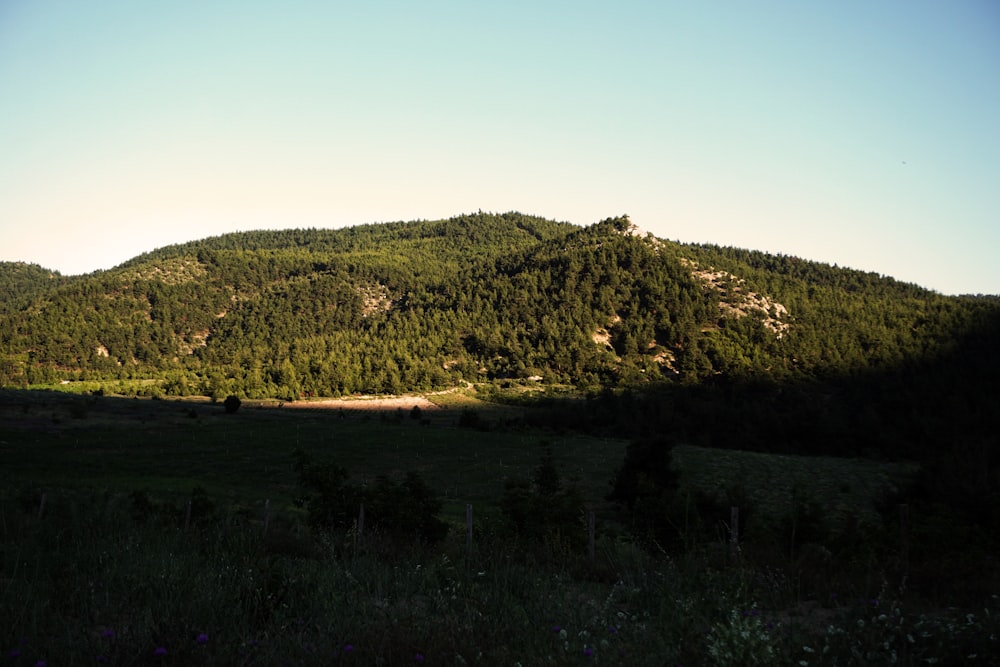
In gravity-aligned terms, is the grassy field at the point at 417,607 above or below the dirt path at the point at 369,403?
above

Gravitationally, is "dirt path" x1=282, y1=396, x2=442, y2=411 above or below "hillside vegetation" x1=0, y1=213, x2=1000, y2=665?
below

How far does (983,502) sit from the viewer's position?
98.7ft

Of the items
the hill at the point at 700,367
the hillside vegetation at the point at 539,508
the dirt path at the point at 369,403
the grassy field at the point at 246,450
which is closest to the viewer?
the hillside vegetation at the point at 539,508

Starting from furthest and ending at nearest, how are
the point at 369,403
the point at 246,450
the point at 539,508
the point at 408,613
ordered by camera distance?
the point at 369,403
the point at 246,450
the point at 539,508
the point at 408,613

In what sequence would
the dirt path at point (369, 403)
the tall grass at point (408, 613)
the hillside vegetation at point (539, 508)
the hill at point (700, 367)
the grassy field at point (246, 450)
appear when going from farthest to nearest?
1. the dirt path at point (369, 403)
2. the hill at point (700, 367)
3. the grassy field at point (246, 450)
4. the hillside vegetation at point (539, 508)
5. the tall grass at point (408, 613)

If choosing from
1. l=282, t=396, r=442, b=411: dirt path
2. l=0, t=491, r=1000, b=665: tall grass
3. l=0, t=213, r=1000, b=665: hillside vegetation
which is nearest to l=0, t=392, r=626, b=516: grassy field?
l=0, t=213, r=1000, b=665: hillside vegetation

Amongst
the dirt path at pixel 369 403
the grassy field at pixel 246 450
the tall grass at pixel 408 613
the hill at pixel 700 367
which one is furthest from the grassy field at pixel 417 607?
the dirt path at pixel 369 403

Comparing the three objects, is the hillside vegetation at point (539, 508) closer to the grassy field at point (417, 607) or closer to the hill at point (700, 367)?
the grassy field at point (417, 607)

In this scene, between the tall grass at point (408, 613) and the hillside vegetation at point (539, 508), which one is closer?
the tall grass at point (408, 613)

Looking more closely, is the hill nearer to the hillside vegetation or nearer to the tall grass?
the hillside vegetation

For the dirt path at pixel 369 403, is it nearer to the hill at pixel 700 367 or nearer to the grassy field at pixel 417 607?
the hill at pixel 700 367

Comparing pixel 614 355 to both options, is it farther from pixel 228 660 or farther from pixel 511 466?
pixel 228 660

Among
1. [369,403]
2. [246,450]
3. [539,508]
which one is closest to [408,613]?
[539,508]

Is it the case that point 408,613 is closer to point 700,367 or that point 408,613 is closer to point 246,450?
point 246,450
